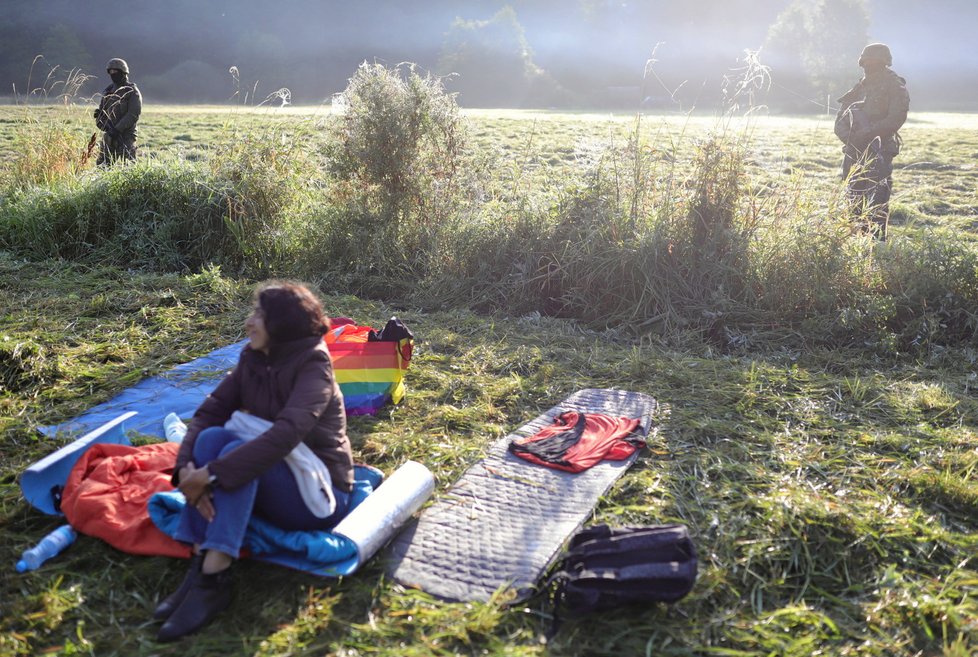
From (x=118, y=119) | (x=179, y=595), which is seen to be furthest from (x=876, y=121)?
(x=118, y=119)

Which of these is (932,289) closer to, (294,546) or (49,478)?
(294,546)

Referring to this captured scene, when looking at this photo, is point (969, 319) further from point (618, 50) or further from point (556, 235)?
point (618, 50)

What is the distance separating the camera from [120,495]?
3.06m

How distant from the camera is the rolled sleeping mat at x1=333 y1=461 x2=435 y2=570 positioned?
279 cm

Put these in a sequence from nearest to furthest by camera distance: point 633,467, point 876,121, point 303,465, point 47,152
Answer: point 303,465 → point 633,467 → point 876,121 → point 47,152

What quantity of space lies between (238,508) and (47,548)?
0.81 meters

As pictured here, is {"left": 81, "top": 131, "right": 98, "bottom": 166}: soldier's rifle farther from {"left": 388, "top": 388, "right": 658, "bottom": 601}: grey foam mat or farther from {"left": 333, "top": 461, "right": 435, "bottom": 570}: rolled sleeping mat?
{"left": 333, "top": 461, "right": 435, "bottom": 570}: rolled sleeping mat

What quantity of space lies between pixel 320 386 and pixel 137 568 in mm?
927

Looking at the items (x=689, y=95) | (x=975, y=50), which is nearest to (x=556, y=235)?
(x=689, y=95)

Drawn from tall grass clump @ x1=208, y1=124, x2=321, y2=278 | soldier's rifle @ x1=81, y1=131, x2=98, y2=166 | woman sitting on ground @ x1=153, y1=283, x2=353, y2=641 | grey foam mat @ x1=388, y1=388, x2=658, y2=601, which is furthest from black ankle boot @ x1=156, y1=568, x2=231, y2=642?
soldier's rifle @ x1=81, y1=131, x2=98, y2=166

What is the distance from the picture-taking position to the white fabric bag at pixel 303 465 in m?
2.76

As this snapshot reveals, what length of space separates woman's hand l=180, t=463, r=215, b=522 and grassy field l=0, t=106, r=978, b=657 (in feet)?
1.08

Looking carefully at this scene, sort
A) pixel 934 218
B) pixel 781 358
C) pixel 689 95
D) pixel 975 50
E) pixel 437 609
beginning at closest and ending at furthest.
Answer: pixel 437 609
pixel 781 358
pixel 934 218
pixel 689 95
pixel 975 50

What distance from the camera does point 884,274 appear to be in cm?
550
